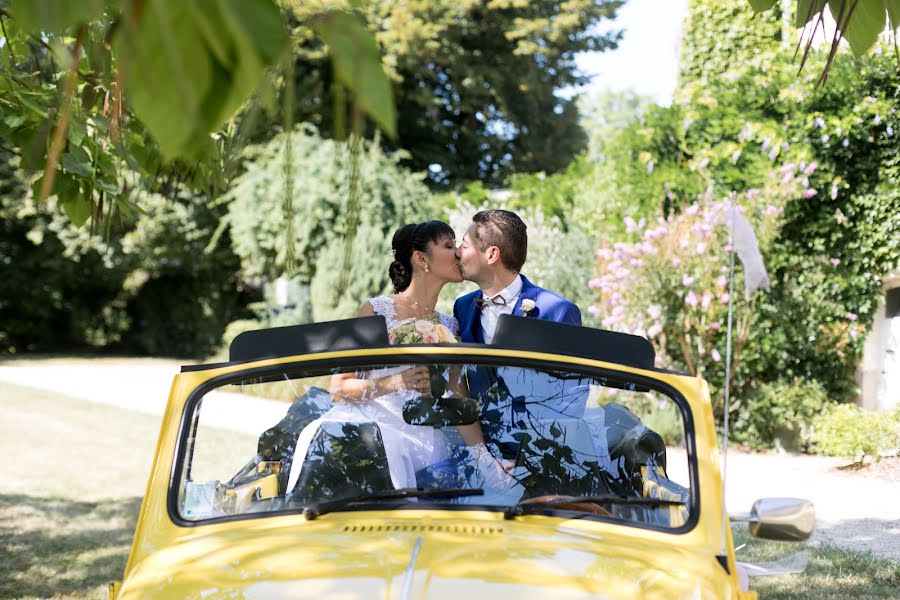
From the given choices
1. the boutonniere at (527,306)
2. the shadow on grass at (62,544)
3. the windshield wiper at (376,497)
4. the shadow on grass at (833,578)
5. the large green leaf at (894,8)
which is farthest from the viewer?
the shadow on grass at (62,544)

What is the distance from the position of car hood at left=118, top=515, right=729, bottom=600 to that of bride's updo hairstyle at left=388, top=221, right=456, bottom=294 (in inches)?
81.2

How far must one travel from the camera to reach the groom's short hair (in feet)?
15.2

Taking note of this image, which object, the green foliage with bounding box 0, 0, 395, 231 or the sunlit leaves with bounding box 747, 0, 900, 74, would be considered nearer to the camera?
the green foliage with bounding box 0, 0, 395, 231

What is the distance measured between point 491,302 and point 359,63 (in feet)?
11.7

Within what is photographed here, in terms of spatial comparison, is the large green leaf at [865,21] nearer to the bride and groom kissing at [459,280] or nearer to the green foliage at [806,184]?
the bride and groom kissing at [459,280]

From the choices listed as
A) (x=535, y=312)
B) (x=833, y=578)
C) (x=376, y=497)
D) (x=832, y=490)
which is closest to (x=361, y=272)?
(x=832, y=490)

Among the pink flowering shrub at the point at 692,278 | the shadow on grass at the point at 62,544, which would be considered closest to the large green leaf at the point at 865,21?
the shadow on grass at the point at 62,544

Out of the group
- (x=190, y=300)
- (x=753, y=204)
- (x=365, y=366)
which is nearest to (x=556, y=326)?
(x=365, y=366)

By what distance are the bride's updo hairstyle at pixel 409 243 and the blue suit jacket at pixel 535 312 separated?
0.38 metres

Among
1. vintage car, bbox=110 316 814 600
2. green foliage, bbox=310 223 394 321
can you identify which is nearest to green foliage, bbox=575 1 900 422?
green foliage, bbox=310 223 394 321

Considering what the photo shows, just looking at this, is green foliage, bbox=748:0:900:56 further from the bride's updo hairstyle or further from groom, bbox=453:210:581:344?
groom, bbox=453:210:581:344

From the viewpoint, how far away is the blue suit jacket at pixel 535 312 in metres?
4.59

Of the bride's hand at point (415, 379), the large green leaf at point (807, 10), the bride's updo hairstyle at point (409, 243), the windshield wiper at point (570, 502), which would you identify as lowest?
the windshield wiper at point (570, 502)

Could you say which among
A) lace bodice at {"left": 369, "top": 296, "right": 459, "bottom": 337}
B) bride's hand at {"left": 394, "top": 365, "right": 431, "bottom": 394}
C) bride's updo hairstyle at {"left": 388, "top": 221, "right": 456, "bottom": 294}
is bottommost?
bride's hand at {"left": 394, "top": 365, "right": 431, "bottom": 394}
